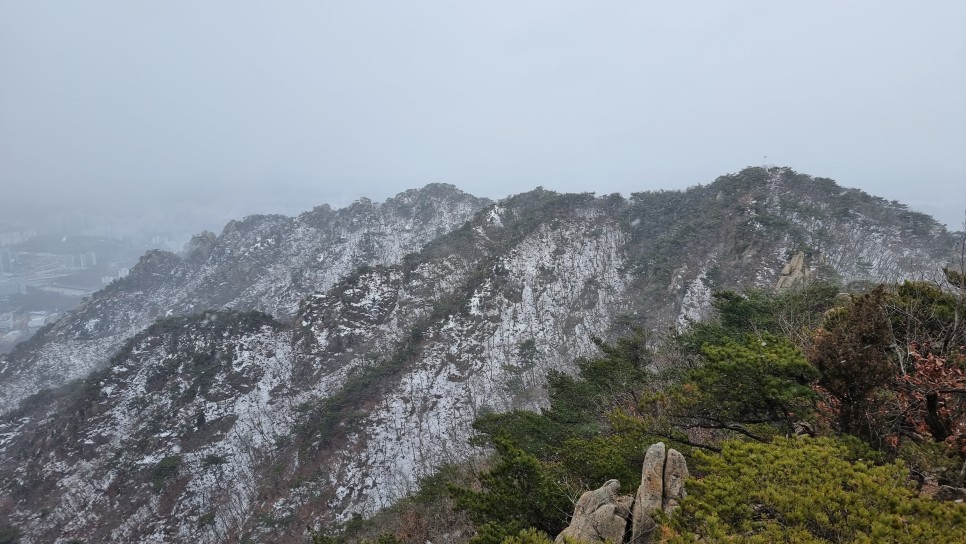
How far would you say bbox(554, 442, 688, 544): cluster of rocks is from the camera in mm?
7238

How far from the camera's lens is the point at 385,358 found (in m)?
45.6

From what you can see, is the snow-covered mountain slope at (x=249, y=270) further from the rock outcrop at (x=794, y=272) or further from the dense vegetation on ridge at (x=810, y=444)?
the dense vegetation on ridge at (x=810, y=444)

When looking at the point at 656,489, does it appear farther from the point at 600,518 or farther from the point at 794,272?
the point at 794,272

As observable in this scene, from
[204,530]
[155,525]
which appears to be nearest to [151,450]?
[155,525]

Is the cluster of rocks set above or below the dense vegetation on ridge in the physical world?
below

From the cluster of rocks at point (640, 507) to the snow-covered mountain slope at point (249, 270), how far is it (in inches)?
2948

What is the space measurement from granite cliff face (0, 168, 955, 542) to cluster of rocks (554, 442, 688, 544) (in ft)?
94.8

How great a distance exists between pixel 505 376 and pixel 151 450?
3363 cm

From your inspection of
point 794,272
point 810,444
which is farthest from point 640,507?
point 794,272

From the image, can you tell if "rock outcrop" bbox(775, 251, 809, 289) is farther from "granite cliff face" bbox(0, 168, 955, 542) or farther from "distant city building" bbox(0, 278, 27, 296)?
"distant city building" bbox(0, 278, 27, 296)

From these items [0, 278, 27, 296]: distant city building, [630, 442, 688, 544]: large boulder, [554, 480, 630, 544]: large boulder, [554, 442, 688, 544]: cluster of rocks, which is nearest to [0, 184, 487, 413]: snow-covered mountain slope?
A: [554, 480, 630, 544]: large boulder

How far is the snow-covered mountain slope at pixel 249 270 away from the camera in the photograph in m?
75.9

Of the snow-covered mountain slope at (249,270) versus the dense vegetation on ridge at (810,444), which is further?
the snow-covered mountain slope at (249,270)

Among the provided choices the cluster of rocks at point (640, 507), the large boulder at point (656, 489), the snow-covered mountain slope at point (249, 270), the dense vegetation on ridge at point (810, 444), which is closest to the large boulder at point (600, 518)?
the cluster of rocks at point (640, 507)
